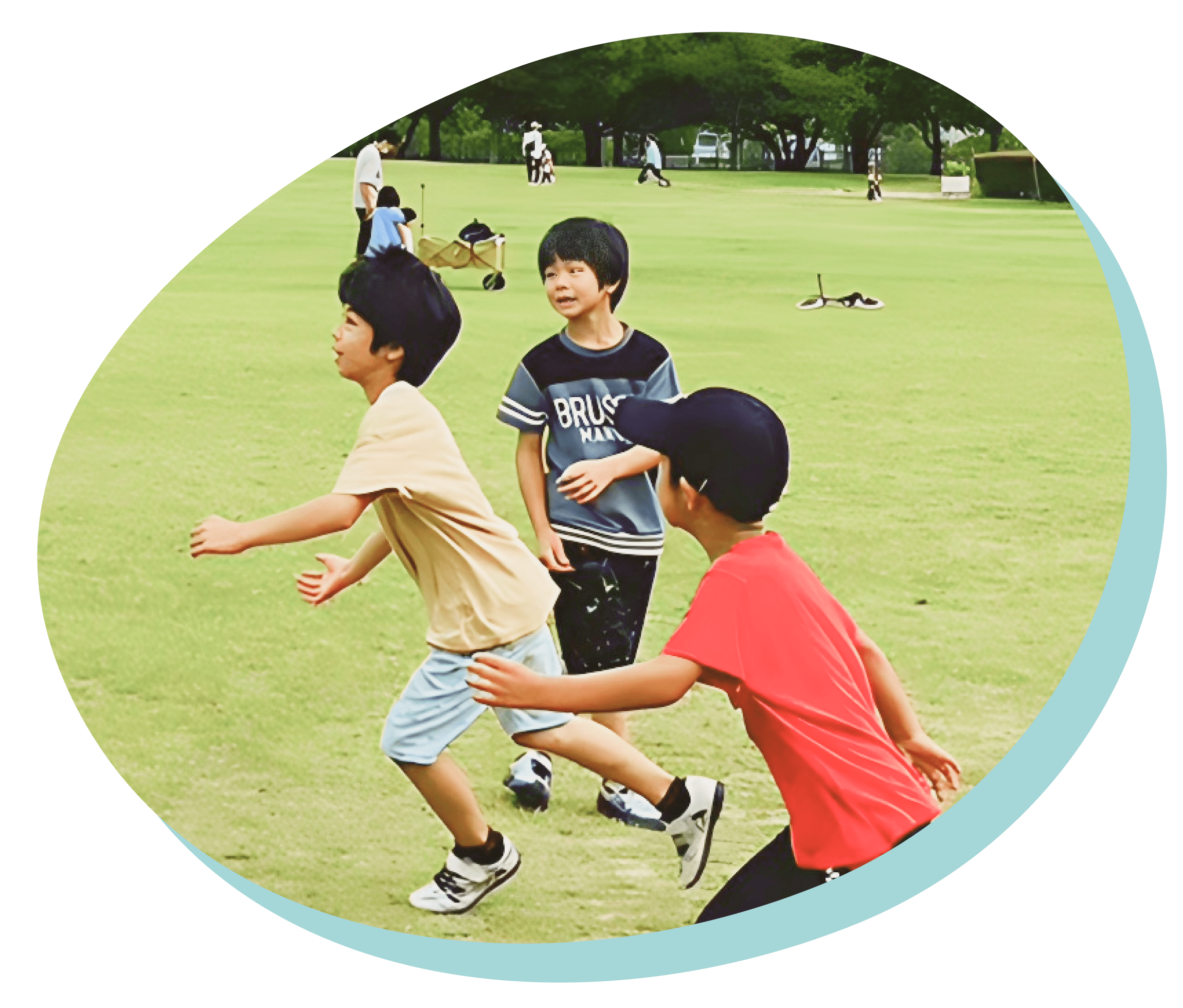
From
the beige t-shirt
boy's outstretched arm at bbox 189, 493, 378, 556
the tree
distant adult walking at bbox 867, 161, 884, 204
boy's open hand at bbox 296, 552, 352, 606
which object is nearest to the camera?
boy's outstretched arm at bbox 189, 493, 378, 556

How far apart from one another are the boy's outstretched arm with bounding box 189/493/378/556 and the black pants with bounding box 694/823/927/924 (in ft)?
4.45

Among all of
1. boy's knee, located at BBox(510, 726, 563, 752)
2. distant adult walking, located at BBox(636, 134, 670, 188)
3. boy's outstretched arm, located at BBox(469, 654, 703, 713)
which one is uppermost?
distant adult walking, located at BBox(636, 134, 670, 188)

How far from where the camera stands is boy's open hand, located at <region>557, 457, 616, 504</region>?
6.01 metres

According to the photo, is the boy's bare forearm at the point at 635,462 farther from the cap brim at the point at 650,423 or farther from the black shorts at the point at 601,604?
the cap brim at the point at 650,423

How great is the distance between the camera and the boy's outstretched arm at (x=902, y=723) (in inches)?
227

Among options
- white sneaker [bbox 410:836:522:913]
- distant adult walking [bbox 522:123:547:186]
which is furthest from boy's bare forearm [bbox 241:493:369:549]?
distant adult walking [bbox 522:123:547:186]

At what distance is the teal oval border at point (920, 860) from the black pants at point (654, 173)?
4.99 feet

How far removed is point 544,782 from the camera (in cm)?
614

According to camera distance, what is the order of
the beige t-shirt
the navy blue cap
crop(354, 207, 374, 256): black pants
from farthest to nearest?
1. crop(354, 207, 374, 256): black pants
2. the beige t-shirt
3. the navy blue cap

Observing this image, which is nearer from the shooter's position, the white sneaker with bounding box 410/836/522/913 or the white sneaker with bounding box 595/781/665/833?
the white sneaker with bounding box 410/836/522/913

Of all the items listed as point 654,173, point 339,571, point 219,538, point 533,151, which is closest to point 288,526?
point 219,538

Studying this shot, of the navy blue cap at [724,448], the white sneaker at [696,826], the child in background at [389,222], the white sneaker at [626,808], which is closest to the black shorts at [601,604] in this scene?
the white sneaker at [626,808]

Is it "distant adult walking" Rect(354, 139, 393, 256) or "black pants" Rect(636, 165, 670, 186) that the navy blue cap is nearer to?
"distant adult walking" Rect(354, 139, 393, 256)

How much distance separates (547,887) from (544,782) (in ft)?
1.06
